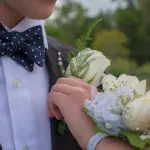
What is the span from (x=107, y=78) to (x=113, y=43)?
14628 millimetres

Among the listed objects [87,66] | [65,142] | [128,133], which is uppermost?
[87,66]

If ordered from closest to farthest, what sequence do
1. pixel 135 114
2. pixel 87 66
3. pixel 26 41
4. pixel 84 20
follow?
pixel 135 114
pixel 87 66
pixel 26 41
pixel 84 20

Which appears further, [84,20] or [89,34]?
[84,20]

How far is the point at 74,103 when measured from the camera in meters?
1.58

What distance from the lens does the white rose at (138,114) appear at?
56.7 inches

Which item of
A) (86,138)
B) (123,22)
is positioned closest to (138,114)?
(86,138)

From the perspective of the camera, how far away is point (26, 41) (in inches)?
70.7

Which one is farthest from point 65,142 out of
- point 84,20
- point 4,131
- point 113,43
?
point 84,20

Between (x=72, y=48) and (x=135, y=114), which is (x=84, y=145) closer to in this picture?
(x=135, y=114)

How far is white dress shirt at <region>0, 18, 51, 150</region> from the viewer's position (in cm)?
172

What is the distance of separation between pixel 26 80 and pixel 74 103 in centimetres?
25

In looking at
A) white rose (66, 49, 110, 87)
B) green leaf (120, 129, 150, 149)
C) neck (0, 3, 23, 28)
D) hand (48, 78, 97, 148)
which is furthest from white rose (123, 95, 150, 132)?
neck (0, 3, 23, 28)

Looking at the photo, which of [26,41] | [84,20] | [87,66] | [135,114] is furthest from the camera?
[84,20]

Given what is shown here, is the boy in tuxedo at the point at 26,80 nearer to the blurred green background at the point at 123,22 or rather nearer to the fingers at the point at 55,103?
the fingers at the point at 55,103
